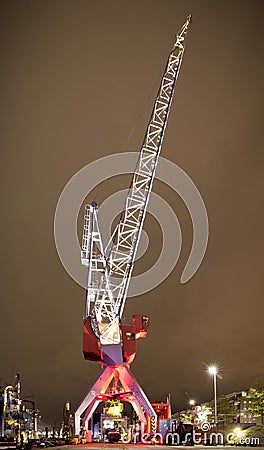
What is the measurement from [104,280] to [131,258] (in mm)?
6399

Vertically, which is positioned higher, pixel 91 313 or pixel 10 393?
pixel 91 313

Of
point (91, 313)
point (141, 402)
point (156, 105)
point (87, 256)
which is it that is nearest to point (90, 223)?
point (87, 256)

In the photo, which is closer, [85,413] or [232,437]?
[232,437]

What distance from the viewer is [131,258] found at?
103875 mm

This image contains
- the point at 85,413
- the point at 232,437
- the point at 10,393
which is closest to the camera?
the point at 232,437

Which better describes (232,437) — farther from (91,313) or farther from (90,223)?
(90,223)

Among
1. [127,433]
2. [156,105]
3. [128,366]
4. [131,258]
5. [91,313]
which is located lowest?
[127,433]

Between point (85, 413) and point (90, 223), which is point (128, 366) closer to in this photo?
point (85, 413)

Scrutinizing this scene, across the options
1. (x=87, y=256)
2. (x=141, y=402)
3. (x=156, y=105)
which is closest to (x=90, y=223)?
(x=87, y=256)

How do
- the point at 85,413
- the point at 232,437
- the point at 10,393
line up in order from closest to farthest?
the point at 232,437 → the point at 85,413 → the point at 10,393

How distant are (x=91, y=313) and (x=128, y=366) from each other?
35.0 ft

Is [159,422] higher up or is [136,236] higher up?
[136,236]

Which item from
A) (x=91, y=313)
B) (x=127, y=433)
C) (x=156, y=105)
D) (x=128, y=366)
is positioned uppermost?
(x=156, y=105)

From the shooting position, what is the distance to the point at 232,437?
93625mm
